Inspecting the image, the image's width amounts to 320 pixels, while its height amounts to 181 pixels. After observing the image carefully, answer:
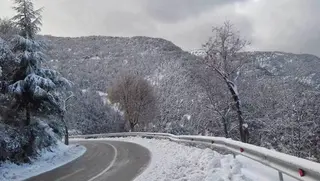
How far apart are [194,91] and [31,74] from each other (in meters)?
67.7

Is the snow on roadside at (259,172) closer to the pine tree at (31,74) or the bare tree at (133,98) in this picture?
the pine tree at (31,74)

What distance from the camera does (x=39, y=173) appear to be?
754 inches

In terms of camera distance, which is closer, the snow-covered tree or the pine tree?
the pine tree

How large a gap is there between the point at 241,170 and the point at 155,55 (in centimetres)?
14937

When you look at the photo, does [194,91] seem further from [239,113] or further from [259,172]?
[259,172]

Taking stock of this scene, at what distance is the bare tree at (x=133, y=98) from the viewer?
56.8 m

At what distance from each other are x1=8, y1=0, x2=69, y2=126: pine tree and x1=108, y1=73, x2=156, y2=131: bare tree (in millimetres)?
31425

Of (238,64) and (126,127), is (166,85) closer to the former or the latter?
(126,127)

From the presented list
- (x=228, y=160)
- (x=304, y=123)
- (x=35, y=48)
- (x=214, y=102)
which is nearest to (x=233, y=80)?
(x=214, y=102)

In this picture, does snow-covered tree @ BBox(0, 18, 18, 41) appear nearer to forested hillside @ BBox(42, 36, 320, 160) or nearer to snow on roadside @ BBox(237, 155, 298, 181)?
forested hillside @ BBox(42, 36, 320, 160)

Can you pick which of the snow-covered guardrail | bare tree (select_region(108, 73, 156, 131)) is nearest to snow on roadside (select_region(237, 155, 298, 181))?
the snow-covered guardrail

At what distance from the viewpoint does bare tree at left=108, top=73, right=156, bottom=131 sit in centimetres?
5684

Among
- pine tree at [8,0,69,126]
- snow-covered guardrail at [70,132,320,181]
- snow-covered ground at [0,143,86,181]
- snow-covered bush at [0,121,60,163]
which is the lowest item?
snow-covered ground at [0,143,86,181]

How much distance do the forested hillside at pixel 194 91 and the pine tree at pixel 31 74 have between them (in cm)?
206
